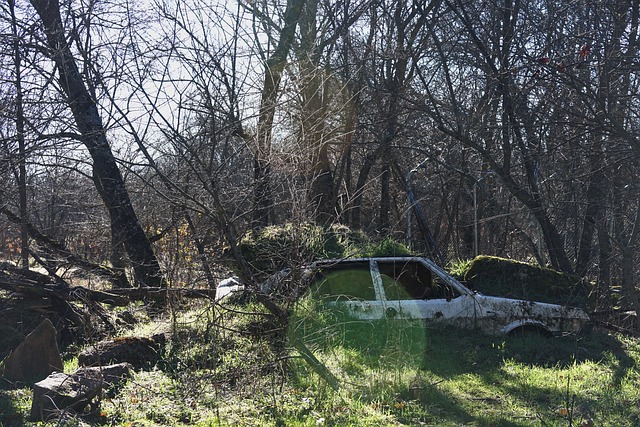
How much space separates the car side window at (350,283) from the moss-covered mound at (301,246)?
25cm

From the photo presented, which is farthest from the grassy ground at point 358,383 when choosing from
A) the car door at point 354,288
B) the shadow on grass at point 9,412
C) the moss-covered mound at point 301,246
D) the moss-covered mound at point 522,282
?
the moss-covered mound at point 522,282

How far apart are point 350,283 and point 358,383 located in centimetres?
294

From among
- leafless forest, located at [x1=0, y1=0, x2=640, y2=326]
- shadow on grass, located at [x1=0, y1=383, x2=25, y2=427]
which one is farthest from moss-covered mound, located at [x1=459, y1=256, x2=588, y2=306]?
shadow on grass, located at [x1=0, y1=383, x2=25, y2=427]

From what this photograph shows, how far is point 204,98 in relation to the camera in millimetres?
6230

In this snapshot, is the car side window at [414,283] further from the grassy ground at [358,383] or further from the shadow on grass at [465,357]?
the grassy ground at [358,383]

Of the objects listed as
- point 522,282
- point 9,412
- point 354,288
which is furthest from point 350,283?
point 9,412

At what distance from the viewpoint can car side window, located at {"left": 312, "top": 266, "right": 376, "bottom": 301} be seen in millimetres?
9234

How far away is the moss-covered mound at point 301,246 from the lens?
21.7ft

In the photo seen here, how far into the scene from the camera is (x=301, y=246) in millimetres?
6715

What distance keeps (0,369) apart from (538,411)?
19.2ft

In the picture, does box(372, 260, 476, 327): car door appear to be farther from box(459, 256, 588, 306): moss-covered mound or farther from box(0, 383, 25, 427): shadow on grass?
box(0, 383, 25, 427): shadow on grass

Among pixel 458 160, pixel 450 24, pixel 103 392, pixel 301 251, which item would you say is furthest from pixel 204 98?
pixel 458 160

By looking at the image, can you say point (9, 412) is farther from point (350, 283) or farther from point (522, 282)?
point (522, 282)

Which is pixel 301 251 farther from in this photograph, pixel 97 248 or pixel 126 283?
pixel 97 248
